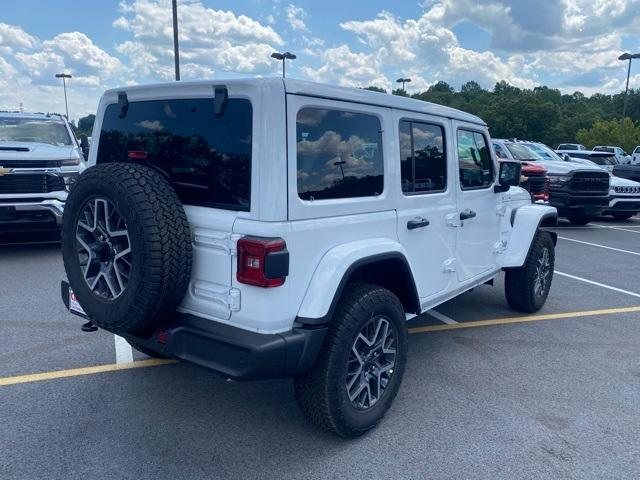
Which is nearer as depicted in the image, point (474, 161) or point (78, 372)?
point (78, 372)

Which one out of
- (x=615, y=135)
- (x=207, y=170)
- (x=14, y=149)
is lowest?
(x=207, y=170)

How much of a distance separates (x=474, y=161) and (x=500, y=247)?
99 cm

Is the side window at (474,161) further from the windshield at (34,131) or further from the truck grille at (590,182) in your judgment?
the truck grille at (590,182)

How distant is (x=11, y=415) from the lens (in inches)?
133

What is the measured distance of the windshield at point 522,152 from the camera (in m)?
13.4

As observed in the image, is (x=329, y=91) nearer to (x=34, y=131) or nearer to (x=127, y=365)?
(x=127, y=365)

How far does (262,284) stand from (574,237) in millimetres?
10371

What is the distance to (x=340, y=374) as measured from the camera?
3.00 m

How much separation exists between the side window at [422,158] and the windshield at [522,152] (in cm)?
1006

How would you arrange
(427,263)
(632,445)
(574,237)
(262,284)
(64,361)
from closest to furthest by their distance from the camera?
(262,284) → (632,445) → (427,263) → (64,361) → (574,237)

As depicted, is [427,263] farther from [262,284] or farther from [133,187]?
[133,187]

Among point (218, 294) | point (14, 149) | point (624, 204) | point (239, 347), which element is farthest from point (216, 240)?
point (624, 204)

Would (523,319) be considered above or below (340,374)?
below

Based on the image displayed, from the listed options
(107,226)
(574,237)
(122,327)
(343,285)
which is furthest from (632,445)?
(574,237)
